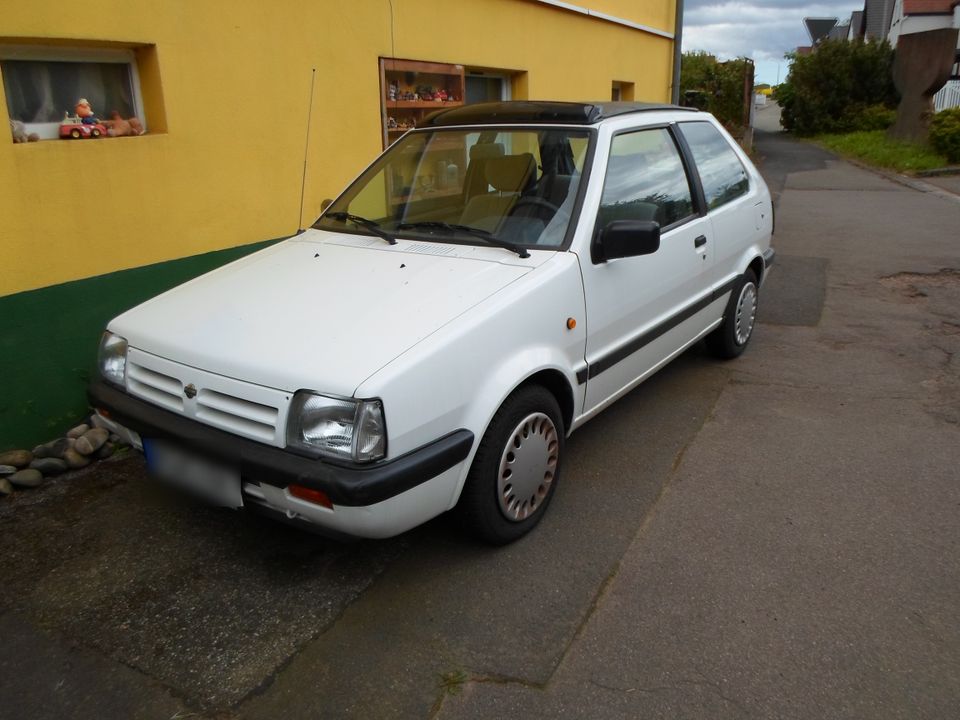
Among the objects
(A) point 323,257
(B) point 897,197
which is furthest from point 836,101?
(A) point 323,257

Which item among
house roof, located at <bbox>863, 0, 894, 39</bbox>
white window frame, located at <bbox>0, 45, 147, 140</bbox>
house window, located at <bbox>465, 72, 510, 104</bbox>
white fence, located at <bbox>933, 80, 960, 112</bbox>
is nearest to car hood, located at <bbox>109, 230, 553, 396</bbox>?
white window frame, located at <bbox>0, 45, 147, 140</bbox>

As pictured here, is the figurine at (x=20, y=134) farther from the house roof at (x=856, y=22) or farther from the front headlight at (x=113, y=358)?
the house roof at (x=856, y=22)

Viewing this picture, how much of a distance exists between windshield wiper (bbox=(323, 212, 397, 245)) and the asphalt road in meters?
1.40

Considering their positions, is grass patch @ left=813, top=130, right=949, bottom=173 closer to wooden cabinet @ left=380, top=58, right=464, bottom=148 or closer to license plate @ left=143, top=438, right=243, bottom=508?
wooden cabinet @ left=380, top=58, right=464, bottom=148

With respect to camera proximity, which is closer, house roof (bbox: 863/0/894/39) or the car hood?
the car hood

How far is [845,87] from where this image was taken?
28.5 meters

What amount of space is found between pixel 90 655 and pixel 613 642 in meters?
1.85

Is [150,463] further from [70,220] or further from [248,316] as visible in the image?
[70,220]

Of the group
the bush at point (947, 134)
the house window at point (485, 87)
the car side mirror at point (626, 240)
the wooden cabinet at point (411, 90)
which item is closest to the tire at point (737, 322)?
the car side mirror at point (626, 240)

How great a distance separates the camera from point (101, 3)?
4484 mm

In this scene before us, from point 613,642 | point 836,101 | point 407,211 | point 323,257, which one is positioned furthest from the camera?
point 836,101

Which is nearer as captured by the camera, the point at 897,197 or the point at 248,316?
the point at 248,316

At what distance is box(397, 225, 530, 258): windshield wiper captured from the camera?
3.47m

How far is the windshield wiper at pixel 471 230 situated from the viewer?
347 centimetres
